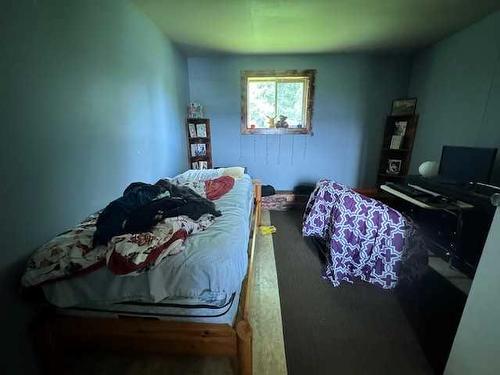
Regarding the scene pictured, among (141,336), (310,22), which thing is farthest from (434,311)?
(310,22)

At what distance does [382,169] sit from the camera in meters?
3.72

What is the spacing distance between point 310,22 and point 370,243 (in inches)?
89.1

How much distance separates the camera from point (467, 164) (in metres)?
2.26

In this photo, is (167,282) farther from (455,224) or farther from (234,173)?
(455,224)

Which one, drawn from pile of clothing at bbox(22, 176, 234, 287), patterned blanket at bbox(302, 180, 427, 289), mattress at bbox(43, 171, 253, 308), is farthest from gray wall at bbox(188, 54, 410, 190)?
mattress at bbox(43, 171, 253, 308)

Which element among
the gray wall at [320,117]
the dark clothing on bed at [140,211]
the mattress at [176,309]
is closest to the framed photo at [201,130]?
the gray wall at [320,117]

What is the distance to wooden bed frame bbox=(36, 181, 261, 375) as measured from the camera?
1.07 meters

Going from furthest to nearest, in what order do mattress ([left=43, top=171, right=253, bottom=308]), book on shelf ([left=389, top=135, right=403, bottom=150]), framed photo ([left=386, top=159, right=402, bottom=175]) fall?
framed photo ([left=386, top=159, right=402, bottom=175]), book on shelf ([left=389, top=135, right=403, bottom=150]), mattress ([left=43, top=171, right=253, bottom=308])

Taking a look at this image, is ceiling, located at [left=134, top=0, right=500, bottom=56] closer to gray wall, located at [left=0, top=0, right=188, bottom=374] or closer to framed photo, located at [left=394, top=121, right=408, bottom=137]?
gray wall, located at [left=0, top=0, right=188, bottom=374]

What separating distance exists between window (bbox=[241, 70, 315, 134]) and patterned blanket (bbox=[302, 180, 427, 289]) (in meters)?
2.09

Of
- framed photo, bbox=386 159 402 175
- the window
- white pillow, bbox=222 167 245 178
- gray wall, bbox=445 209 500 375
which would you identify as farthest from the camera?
the window

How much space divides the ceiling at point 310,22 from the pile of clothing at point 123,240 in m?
1.85

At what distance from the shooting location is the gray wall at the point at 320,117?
3574 mm

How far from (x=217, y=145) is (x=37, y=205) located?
295 centimetres
